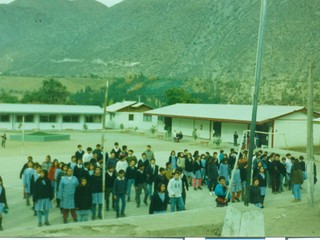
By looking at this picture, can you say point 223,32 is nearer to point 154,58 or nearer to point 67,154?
point 154,58

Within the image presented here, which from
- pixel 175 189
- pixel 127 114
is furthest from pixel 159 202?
pixel 127 114

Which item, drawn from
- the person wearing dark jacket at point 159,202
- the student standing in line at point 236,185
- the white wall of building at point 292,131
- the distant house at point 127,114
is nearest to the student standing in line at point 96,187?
the person wearing dark jacket at point 159,202

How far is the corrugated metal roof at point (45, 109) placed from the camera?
25922 millimetres

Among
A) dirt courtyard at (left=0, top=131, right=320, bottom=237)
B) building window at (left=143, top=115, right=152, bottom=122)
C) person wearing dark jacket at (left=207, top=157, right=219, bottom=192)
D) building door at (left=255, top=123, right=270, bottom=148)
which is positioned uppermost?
building window at (left=143, top=115, right=152, bottom=122)

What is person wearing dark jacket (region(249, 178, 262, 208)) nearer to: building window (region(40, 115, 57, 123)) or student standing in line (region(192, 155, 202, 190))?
student standing in line (region(192, 155, 202, 190))

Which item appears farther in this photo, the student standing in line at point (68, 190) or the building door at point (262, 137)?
the building door at point (262, 137)

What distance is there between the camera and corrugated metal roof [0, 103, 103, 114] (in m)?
25.9

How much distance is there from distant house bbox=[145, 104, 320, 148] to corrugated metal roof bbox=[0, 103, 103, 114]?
9366 mm

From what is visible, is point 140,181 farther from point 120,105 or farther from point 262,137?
point 120,105

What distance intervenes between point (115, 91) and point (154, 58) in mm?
13561

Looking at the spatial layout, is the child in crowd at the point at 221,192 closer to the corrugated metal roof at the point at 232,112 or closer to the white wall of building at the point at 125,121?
the corrugated metal roof at the point at 232,112

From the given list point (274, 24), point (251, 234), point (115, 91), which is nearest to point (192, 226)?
point (251, 234)

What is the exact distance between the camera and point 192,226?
5824mm

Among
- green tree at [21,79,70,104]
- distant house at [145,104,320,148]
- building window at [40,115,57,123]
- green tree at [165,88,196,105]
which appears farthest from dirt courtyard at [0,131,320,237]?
green tree at [21,79,70,104]
